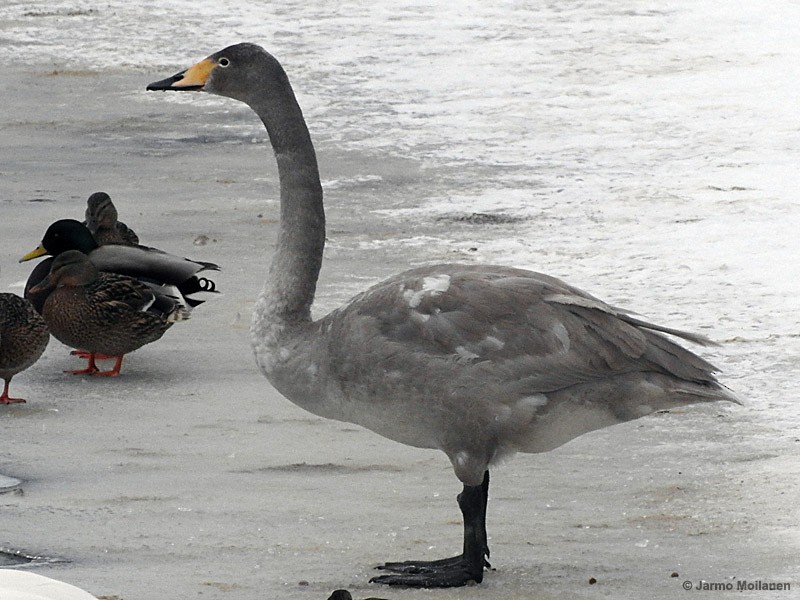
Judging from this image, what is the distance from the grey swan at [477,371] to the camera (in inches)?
204

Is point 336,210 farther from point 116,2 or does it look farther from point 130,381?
point 116,2

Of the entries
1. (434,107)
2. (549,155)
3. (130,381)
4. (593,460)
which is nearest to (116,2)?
(434,107)

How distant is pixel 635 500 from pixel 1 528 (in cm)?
217

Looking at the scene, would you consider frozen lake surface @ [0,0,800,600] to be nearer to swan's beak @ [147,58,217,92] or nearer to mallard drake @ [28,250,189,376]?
mallard drake @ [28,250,189,376]

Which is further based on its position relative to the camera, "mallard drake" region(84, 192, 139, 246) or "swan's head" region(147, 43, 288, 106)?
"mallard drake" region(84, 192, 139, 246)

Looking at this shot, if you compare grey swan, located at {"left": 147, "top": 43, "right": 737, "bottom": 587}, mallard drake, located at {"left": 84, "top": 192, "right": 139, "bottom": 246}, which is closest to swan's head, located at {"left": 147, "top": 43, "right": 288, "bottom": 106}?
grey swan, located at {"left": 147, "top": 43, "right": 737, "bottom": 587}

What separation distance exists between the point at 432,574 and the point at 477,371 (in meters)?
0.64

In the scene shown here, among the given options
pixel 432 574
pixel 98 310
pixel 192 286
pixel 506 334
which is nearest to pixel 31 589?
pixel 432 574

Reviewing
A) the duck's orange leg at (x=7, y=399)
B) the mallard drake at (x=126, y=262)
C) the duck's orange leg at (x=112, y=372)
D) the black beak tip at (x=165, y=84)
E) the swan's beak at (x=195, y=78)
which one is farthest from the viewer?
the mallard drake at (x=126, y=262)

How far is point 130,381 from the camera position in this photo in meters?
7.55

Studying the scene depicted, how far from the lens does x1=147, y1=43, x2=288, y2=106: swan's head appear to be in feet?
19.5

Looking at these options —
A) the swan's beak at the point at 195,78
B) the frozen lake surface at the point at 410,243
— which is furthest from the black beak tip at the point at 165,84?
the frozen lake surface at the point at 410,243

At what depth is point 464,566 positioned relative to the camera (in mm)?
5191

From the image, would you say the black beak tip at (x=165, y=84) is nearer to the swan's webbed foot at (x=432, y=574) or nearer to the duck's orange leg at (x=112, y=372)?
the swan's webbed foot at (x=432, y=574)
